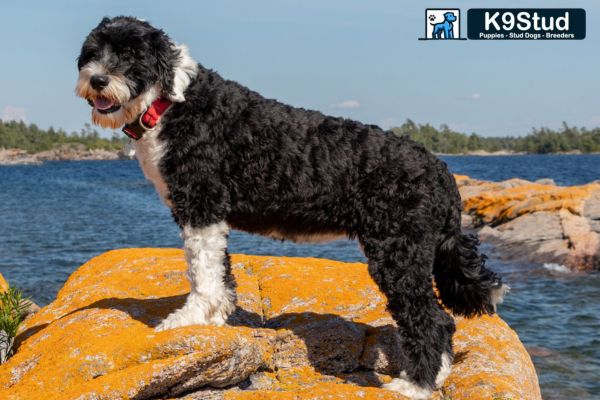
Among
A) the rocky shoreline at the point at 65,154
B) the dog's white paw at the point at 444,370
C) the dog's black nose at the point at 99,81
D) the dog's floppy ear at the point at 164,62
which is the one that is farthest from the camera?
the rocky shoreline at the point at 65,154

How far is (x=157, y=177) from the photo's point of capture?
18.0 feet

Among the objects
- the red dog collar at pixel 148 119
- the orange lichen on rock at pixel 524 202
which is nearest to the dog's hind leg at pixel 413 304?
the red dog collar at pixel 148 119

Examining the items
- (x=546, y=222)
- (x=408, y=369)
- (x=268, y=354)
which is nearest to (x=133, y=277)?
(x=268, y=354)

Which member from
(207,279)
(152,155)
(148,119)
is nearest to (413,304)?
(207,279)

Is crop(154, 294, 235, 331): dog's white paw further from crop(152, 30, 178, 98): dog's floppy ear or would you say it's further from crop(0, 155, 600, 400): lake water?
crop(0, 155, 600, 400): lake water

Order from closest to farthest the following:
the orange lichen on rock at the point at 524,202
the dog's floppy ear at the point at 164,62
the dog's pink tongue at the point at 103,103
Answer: the dog's pink tongue at the point at 103,103, the dog's floppy ear at the point at 164,62, the orange lichen on rock at the point at 524,202

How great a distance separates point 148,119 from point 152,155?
0.30 meters

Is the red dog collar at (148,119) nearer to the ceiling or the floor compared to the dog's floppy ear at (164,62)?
nearer to the floor

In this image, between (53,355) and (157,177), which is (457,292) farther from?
(53,355)

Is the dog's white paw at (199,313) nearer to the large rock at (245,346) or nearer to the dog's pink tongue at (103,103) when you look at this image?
the large rock at (245,346)

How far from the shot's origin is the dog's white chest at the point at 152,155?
5.34m

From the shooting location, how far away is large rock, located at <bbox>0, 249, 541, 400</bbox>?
5324mm

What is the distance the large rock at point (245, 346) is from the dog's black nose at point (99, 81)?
2.04 meters

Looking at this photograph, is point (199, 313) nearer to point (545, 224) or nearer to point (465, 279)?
point (465, 279)
